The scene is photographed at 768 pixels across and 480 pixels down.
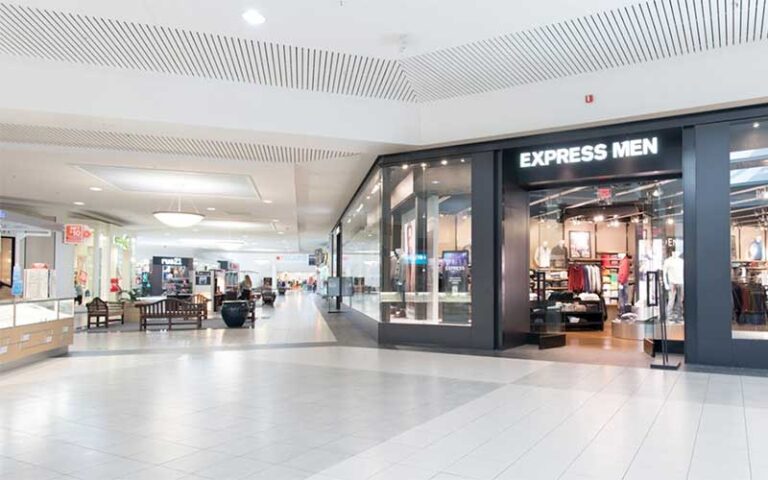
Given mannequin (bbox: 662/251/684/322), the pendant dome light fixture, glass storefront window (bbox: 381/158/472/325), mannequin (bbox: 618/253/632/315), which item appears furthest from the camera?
the pendant dome light fixture

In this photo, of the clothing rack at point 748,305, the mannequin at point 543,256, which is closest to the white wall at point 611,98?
the clothing rack at point 748,305

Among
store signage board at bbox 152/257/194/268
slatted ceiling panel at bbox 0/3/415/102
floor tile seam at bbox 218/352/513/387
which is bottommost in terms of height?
floor tile seam at bbox 218/352/513/387

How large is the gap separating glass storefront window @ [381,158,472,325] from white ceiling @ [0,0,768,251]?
80 cm

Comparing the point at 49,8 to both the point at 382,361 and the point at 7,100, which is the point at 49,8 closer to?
the point at 7,100

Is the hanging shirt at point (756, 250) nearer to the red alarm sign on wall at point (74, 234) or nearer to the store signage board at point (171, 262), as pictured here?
the red alarm sign on wall at point (74, 234)

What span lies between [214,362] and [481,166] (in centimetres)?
519

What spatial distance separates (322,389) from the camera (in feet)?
18.8

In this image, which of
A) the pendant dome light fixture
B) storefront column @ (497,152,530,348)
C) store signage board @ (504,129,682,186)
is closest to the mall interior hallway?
storefront column @ (497,152,530,348)

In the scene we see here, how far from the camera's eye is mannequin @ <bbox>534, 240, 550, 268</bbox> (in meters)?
11.9

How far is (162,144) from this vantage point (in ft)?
29.1

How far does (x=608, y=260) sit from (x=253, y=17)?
11.4m

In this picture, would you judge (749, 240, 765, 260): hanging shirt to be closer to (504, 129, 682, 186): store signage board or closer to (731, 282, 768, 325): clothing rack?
(731, 282, 768, 325): clothing rack

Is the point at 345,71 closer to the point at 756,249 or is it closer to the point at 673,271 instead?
the point at 673,271

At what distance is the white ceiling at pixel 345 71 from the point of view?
5.74 metres
